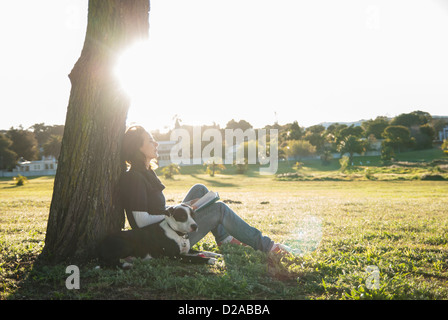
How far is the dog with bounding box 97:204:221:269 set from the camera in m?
3.71

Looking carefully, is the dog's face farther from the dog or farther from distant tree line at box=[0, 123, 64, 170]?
distant tree line at box=[0, 123, 64, 170]

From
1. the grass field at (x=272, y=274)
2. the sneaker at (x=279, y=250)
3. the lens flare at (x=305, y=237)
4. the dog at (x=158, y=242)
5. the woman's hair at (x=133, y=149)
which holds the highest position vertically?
the woman's hair at (x=133, y=149)

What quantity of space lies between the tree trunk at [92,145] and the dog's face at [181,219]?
820mm

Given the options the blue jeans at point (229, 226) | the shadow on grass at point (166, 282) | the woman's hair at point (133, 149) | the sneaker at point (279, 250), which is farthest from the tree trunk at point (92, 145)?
the sneaker at point (279, 250)

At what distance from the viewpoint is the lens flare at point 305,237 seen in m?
4.85

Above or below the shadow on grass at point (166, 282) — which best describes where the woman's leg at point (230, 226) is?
above

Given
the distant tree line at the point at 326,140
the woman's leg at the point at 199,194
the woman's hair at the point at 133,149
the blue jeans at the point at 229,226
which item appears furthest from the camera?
the distant tree line at the point at 326,140

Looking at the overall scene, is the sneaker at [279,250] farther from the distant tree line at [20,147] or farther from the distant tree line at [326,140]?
the distant tree line at [20,147]

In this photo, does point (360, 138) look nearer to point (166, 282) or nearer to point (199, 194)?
point (199, 194)

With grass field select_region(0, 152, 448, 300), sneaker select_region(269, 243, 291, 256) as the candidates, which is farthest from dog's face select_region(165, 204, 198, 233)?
sneaker select_region(269, 243, 291, 256)

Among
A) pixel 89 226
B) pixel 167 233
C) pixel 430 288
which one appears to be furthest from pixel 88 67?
pixel 430 288

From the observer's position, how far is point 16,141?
64.9m

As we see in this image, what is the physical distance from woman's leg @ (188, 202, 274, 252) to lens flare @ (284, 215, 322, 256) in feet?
1.25
